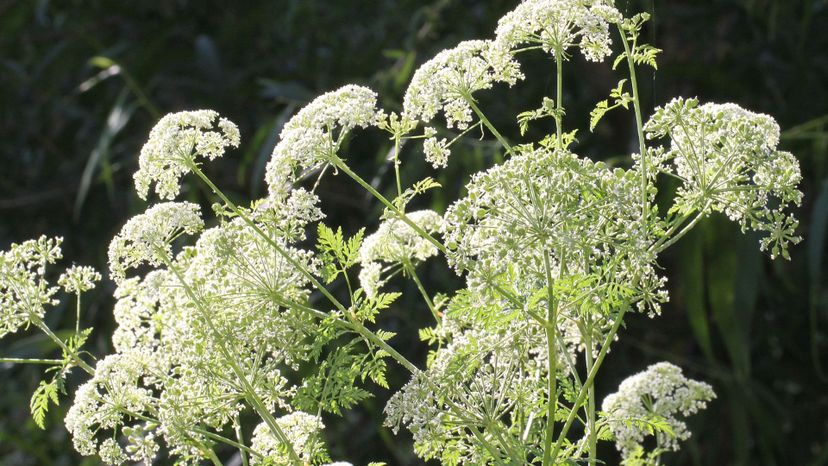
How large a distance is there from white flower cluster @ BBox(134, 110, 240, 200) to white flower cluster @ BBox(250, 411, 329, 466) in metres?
0.26

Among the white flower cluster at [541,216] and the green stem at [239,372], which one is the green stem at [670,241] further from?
the green stem at [239,372]

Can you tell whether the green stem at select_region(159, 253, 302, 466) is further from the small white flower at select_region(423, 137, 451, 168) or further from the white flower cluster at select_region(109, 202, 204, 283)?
the small white flower at select_region(423, 137, 451, 168)

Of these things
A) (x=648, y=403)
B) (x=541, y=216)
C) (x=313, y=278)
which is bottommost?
(x=648, y=403)

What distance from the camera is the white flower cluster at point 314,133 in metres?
1.00

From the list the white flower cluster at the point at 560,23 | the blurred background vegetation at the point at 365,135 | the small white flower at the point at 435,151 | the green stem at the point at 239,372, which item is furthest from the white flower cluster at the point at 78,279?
the blurred background vegetation at the point at 365,135

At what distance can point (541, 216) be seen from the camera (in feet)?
2.94

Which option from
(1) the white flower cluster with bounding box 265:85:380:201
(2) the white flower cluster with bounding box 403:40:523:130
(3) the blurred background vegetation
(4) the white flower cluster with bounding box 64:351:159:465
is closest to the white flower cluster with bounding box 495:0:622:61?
(2) the white flower cluster with bounding box 403:40:523:130

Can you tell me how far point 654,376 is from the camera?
48.8 inches

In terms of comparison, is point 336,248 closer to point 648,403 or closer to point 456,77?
point 456,77

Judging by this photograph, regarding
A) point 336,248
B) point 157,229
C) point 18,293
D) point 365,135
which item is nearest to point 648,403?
point 336,248

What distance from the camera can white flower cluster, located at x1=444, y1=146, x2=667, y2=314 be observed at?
885 millimetres

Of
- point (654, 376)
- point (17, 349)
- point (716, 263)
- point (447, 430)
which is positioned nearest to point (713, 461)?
point (716, 263)

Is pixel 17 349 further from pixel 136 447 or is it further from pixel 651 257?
pixel 651 257

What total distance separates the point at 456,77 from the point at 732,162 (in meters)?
0.27
